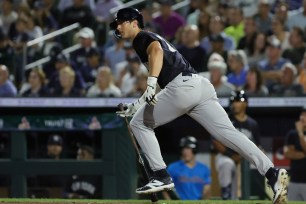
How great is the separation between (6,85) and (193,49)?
104 inches

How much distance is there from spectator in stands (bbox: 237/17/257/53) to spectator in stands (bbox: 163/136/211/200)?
10.1ft

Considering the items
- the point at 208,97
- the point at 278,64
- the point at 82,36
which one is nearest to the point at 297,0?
the point at 278,64

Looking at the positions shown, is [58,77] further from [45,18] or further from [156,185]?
[156,185]

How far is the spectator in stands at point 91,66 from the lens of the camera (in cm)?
1298

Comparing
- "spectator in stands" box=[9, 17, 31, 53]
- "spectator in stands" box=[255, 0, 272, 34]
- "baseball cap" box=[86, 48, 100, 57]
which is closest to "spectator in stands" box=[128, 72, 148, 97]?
"baseball cap" box=[86, 48, 100, 57]

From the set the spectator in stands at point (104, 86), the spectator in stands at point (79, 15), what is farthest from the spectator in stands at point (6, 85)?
the spectator in stands at point (79, 15)

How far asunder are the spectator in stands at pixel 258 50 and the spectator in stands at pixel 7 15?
4.09 m

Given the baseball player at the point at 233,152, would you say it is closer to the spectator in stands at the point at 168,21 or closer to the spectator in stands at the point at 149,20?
the spectator in stands at the point at 149,20

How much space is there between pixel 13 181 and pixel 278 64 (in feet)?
13.6

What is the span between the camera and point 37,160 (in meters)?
10.3

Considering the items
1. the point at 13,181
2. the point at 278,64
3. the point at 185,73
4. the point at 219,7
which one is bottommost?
the point at 13,181

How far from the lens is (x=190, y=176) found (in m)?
10.4

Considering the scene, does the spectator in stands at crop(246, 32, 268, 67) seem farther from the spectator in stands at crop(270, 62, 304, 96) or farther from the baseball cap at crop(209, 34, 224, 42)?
the spectator in stands at crop(270, 62, 304, 96)

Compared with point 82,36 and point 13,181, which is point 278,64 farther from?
point 13,181
